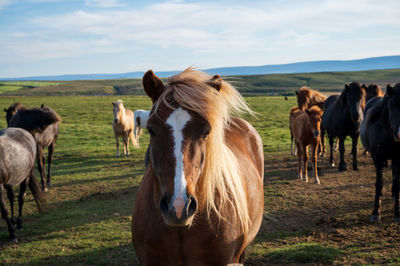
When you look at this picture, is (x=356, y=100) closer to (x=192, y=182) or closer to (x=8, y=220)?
(x=192, y=182)

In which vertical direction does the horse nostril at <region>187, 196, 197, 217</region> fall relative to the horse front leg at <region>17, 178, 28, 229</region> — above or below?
above

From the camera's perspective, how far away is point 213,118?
2.08 meters

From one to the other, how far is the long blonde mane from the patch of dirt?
2.56 metres

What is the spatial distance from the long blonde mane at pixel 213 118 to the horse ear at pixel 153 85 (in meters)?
0.08

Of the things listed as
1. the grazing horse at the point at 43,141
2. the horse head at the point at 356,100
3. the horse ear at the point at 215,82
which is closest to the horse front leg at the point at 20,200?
the grazing horse at the point at 43,141

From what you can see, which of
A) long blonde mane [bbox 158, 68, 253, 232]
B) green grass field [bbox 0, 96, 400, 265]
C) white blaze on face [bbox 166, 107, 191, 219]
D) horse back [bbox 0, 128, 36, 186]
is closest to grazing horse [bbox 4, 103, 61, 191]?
green grass field [bbox 0, 96, 400, 265]

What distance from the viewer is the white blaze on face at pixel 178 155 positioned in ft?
5.71

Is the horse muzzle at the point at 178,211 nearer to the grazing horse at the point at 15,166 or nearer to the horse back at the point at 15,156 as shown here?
the grazing horse at the point at 15,166

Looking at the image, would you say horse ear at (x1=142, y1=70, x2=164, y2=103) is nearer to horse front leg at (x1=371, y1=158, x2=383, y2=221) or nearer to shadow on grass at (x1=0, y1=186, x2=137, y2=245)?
shadow on grass at (x1=0, y1=186, x2=137, y2=245)

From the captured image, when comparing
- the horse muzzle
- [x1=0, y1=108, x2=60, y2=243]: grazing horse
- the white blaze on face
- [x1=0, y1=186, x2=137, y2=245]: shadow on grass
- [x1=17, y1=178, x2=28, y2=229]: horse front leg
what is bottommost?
[x1=0, y1=186, x2=137, y2=245]: shadow on grass

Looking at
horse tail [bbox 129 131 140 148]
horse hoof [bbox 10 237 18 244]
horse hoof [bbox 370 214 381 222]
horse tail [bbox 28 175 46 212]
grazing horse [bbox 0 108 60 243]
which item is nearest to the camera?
horse hoof [bbox 10 237 18 244]

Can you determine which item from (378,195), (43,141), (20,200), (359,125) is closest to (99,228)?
(20,200)

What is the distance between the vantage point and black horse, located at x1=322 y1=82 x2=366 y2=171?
9.18m

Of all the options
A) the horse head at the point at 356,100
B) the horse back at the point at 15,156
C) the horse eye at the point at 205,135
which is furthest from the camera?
the horse head at the point at 356,100
